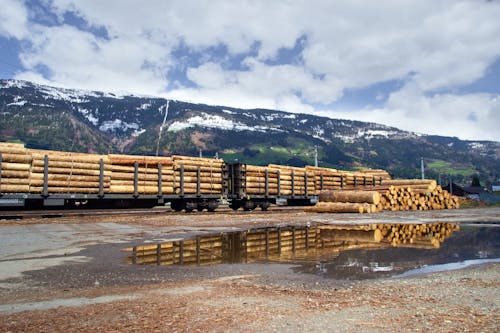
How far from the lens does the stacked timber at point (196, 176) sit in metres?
23.9

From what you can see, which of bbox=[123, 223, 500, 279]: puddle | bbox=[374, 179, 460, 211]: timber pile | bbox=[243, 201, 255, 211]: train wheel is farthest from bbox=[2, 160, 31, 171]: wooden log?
bbox=[374, 179, 460, 211]: timber pile


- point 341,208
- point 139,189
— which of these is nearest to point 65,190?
point 139,189

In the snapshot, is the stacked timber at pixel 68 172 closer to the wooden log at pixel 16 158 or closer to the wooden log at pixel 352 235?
the wooden log at pixel 16 158

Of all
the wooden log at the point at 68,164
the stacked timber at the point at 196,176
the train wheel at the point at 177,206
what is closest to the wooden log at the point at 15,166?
the wooden log at the point at 68,164

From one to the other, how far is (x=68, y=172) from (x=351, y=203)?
16.5m

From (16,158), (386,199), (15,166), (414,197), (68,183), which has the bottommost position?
(386,199)

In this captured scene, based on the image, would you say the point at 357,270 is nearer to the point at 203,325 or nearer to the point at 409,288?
the point at 409,288

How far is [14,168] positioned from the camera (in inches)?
739

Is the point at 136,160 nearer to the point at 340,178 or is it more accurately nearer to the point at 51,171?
the point at 51,171

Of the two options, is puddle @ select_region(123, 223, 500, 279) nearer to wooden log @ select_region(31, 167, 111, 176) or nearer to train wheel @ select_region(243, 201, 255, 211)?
wooden log @ select_region(31, 167, 111, 176)

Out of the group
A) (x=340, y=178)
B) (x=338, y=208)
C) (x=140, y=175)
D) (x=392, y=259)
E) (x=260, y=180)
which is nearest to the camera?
(x=392, y=259)

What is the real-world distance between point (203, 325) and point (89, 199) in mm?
18426

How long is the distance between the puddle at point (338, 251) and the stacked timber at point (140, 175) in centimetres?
1030

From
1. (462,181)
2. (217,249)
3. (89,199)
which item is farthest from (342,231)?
(462,181)
